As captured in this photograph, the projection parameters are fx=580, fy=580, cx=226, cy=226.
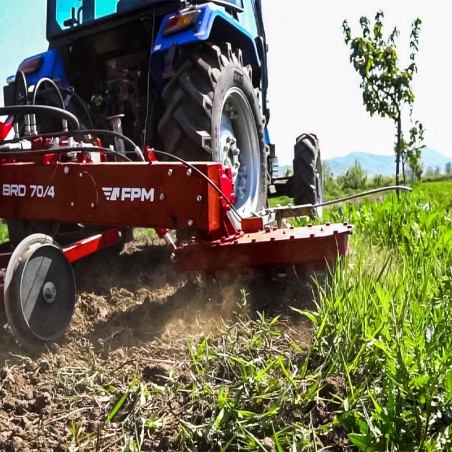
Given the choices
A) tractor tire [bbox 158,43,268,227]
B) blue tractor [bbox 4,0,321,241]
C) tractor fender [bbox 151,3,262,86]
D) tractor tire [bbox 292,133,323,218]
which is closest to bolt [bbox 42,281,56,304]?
blue tractor [bbox 4,0,321,241]

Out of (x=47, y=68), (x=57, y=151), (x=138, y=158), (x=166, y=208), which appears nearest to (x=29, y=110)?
(x=57, y=151)

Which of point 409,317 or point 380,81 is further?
point 380,81

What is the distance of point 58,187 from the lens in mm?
2641

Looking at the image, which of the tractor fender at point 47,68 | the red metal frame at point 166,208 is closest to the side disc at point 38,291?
the red metal frame at point 166,208

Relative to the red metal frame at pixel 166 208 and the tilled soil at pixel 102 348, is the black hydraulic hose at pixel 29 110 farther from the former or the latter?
the tilled soil at pixel 102 348

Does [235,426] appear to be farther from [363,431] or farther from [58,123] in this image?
[58,123]

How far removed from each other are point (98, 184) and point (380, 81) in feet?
35.6

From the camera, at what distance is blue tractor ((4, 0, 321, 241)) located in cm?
320

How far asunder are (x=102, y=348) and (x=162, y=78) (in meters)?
1.71

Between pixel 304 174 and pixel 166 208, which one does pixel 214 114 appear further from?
pixel 304 174

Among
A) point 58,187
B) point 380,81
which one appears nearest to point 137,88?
point 58,187

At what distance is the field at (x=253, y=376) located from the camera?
1573 mm

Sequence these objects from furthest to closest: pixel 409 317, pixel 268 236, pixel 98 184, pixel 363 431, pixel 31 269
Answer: pixel 268 236, pixel 98 184, pixel 31 269, pixel 409 317, pixel 363 431

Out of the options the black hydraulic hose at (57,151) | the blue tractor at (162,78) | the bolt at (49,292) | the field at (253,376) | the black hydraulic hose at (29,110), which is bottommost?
the field at (253,376)
